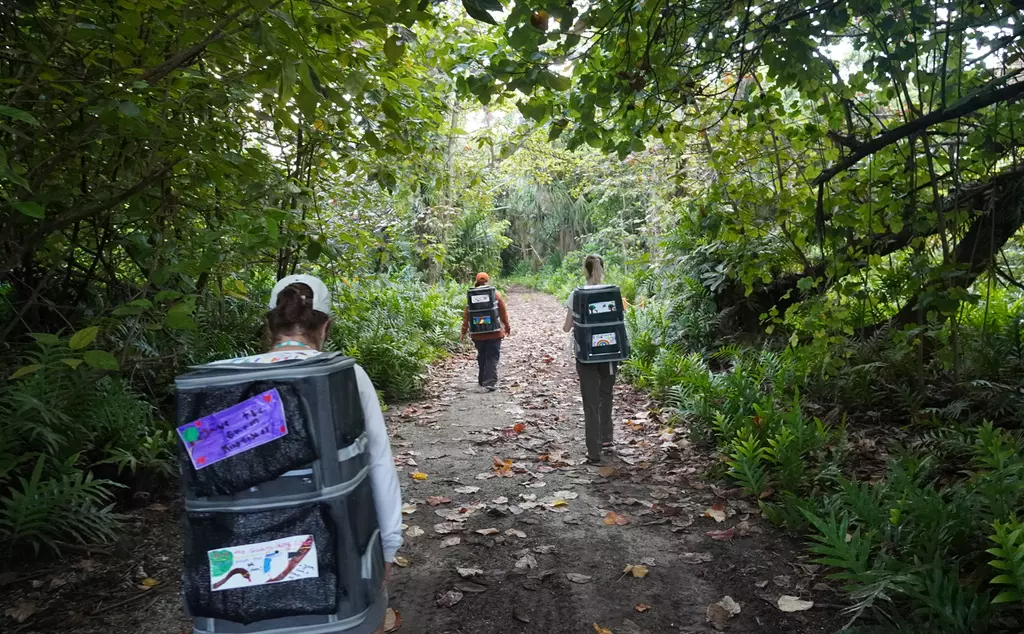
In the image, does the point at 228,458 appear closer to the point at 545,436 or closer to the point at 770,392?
the point at 545,436

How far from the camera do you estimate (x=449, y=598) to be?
392 cm

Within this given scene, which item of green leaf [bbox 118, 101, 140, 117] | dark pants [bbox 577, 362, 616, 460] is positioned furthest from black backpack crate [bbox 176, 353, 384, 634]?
dark pants [bbox 577, 362, 616, 460]

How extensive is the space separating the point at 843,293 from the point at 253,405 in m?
4.70

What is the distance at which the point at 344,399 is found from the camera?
220 cm

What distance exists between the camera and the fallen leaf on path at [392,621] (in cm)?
357

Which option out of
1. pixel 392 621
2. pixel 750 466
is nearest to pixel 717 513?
pixel 750 466

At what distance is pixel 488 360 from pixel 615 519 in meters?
5.24

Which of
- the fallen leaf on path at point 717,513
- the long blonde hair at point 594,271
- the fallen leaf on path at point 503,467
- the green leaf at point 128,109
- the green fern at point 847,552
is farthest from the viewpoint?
the long blonde hair at point 594,271

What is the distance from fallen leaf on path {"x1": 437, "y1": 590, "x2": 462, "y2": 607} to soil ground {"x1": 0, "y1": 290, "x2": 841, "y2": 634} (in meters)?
0.01

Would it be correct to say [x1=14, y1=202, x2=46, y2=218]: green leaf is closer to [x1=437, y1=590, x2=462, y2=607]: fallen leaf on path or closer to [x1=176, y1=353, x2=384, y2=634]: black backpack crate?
[x1=176, y1=353, x2=384, y2=634]: black backpack crate

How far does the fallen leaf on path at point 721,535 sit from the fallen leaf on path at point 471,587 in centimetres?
167

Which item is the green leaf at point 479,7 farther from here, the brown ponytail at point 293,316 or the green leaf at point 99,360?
the green leaf at point 99,360

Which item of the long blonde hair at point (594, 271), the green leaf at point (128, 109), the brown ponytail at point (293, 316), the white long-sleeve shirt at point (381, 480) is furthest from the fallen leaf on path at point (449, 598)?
the long blonde hair at point (594, 271)

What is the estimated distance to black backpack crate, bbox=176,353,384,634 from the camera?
6.80ft
